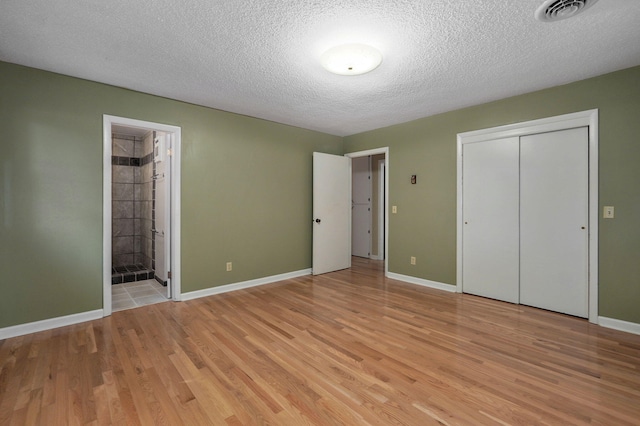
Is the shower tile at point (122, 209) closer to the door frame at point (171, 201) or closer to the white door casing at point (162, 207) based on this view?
the white door casing at point (162, 207)

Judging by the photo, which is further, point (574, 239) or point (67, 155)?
point (574, 239)

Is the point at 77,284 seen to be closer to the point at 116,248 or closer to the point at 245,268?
the point at 245,268

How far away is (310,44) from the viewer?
233 cm

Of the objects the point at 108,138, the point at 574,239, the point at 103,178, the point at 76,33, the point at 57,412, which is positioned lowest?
the point at 57,412

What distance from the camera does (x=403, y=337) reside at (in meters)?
2.64

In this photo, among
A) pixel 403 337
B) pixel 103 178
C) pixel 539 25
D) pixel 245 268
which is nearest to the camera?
pixel 539 25

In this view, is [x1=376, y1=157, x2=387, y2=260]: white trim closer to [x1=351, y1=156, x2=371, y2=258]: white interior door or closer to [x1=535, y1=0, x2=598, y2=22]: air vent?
[x1=351, y1=156, x2=371, y2=258]: white interior door

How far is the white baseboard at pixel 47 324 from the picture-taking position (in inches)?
104

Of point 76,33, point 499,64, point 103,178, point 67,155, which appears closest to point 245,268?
point 103,178

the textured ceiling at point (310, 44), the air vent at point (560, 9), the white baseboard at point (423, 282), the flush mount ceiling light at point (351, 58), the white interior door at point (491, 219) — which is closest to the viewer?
the air vent at point (560, 9)

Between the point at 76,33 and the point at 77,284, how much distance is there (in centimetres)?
229

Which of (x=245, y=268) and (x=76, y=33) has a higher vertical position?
(x=76, y=33)

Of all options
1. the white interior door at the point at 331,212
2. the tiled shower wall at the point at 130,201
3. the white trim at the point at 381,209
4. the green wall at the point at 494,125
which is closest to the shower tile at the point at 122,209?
the tiled shower wall at the point at 130,201

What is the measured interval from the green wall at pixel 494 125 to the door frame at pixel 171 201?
3.03 m
